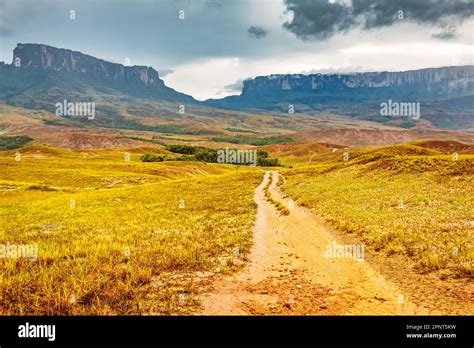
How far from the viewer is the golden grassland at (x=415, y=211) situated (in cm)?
1875

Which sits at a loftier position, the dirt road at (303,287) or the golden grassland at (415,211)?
the golden grassland at (415,211)

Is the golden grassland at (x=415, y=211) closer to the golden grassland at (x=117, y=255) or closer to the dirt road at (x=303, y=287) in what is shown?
the dirt road at (x=303, y=287)

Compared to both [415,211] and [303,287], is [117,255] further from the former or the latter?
[415,211]

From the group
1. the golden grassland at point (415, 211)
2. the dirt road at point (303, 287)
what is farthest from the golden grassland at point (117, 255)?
the golden grassland at point (415, 211)

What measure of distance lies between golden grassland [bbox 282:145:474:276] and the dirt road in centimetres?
293

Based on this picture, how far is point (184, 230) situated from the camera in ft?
97.6

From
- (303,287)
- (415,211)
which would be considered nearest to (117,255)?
(303,287)

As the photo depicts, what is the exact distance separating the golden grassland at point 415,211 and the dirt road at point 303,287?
9.63 ft

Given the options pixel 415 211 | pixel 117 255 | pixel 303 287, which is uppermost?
pixel 415 211

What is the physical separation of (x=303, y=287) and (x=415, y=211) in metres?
18.3

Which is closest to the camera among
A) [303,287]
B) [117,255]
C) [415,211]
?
[303,287]

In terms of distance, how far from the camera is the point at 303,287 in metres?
15.9
